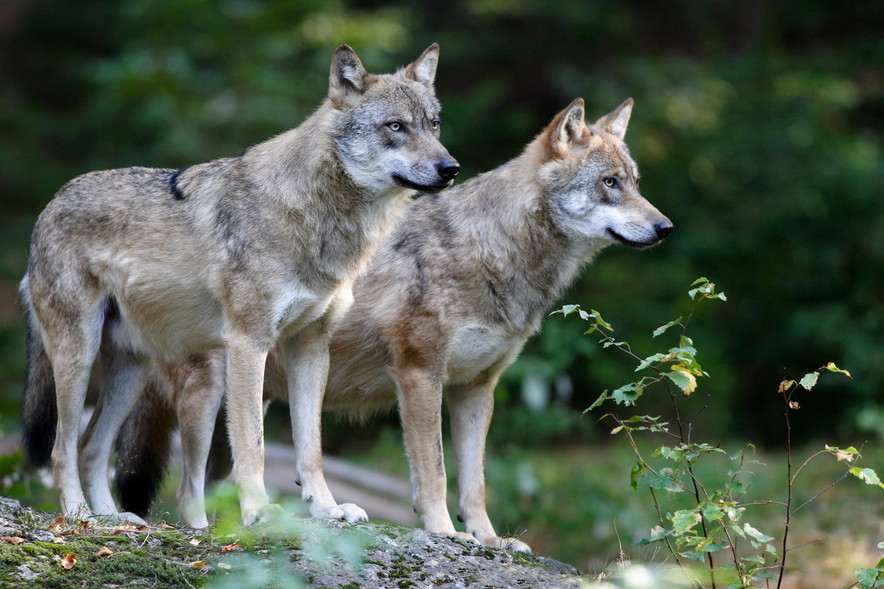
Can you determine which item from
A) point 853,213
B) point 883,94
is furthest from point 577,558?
point 883,94

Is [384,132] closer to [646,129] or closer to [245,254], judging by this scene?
[245,254]

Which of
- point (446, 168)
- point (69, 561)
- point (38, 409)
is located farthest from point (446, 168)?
point (38, 409)

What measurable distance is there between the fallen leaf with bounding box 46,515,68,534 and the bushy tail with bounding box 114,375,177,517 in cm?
208

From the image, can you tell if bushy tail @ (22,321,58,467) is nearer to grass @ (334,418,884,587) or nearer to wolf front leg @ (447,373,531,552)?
wolf front leg @ (447,373,531,552)

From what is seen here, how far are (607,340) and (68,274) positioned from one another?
300 cm

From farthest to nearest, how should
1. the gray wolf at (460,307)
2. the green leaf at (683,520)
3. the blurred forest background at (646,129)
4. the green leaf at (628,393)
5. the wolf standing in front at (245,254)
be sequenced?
the blurred forest background at (646,129) → the gray wolf at (460,307) → the wolf standing in front at (245,254) → the green leaf at (628,393) → the green leaf at (683,520)

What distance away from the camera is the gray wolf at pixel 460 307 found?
6.12m

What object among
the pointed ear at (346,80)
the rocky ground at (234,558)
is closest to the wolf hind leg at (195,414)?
the rocky ground at (234,558)

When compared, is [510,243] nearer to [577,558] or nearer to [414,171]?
[414,171]

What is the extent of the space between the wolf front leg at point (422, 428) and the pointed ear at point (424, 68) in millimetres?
1685

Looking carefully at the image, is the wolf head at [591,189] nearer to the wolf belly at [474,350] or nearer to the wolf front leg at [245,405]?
the wolf belly at [474,350]

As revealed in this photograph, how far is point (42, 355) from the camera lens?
6.14 m

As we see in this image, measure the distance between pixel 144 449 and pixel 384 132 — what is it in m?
2.68

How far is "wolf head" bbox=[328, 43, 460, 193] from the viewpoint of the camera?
215 inches
